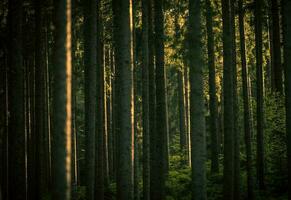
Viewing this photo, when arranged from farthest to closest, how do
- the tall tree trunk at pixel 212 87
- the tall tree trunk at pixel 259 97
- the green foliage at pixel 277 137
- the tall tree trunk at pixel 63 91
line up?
the tall tree trunk at pixel 212 87
the green foliage at pixel 277 137
the tall tree trunk at pixel 259 97
the tall tree trunk at pixel 63 91

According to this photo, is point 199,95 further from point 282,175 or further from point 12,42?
point 282,175

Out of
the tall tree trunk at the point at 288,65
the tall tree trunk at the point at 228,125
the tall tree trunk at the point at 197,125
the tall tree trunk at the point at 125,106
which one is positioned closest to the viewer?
the tall tree trunk at the point at 197,125

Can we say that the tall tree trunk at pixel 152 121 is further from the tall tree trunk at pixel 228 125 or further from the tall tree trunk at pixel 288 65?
the tall tree trunk at pixel 288 65

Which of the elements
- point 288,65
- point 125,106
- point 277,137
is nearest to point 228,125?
point 288,65

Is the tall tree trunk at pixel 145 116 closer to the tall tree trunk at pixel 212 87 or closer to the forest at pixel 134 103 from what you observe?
the forest at pixel 134 103

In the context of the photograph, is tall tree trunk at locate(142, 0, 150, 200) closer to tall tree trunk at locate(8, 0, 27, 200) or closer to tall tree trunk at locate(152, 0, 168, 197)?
tall tree trunk at locate(152, 0, 168, 197)

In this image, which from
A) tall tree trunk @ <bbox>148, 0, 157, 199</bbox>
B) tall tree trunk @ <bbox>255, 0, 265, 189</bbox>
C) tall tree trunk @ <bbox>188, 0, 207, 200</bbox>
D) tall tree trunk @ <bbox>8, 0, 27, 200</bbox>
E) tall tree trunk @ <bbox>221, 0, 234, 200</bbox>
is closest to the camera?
tall tree trunk @ <bbox>188, 0, 207, 200</bbox>

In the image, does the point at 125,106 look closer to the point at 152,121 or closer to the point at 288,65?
the point at 152,121

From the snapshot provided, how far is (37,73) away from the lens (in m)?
12.8

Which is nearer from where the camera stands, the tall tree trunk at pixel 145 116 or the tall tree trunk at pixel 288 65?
the tall tree trunk at pixel 288 65

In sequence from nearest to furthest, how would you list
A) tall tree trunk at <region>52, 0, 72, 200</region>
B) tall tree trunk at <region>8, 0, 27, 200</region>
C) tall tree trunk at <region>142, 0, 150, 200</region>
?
1. tall tree trunk at <region>52, 0, 72, 200</region>
2. tall tree trunk at <region>8, 0, 27, 200</region>
3. tall tree trunk at <region>142, 0, 150, 200</region>

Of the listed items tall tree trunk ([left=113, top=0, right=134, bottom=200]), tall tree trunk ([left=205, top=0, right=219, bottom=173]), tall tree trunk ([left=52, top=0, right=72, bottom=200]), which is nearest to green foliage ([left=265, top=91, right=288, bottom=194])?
tall tree trunk ([left=205, top=0, right=219, bottom=173])

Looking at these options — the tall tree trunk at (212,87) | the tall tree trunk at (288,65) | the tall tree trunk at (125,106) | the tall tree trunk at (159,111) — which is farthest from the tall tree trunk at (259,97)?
the tall tree trunk at (125,106)

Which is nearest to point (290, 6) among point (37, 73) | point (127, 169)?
point (127, 169)
